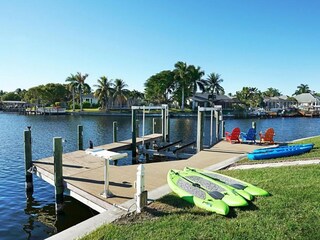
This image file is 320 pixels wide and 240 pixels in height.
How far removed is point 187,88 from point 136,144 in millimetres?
62510

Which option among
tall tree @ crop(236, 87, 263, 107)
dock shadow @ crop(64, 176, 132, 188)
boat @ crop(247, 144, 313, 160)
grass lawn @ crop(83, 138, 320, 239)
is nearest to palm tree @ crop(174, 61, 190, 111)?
tall tree @ crop(236, 87, 263, 107)

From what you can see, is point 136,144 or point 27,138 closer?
point 27,138

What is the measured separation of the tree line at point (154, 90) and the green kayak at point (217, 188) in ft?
223

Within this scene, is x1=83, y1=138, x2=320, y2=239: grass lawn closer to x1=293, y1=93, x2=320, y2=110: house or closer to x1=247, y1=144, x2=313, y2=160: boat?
x1=247, y1=144, x2=313, y2=160: boat

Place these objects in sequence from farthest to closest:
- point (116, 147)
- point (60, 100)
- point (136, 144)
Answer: point (60, 100) < point (136, 144) < point (116, 147)

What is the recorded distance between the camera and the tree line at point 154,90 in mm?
75875

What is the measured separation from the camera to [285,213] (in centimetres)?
605

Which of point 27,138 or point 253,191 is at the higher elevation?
point 27,138

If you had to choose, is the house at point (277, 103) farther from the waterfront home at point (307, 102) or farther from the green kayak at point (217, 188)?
the green kayak at point (217, 188)

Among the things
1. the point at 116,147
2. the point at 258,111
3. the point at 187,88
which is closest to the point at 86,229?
the point at 116,147

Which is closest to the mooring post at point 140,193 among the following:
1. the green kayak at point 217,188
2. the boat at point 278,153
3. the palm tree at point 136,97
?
the green kayak at point 217,188

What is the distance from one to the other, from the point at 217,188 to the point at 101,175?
15.2 feet

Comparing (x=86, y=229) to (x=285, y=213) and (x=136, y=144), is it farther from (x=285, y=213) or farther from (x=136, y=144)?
(x=136, y=144)

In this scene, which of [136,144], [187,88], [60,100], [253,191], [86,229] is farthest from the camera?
[60,100]
